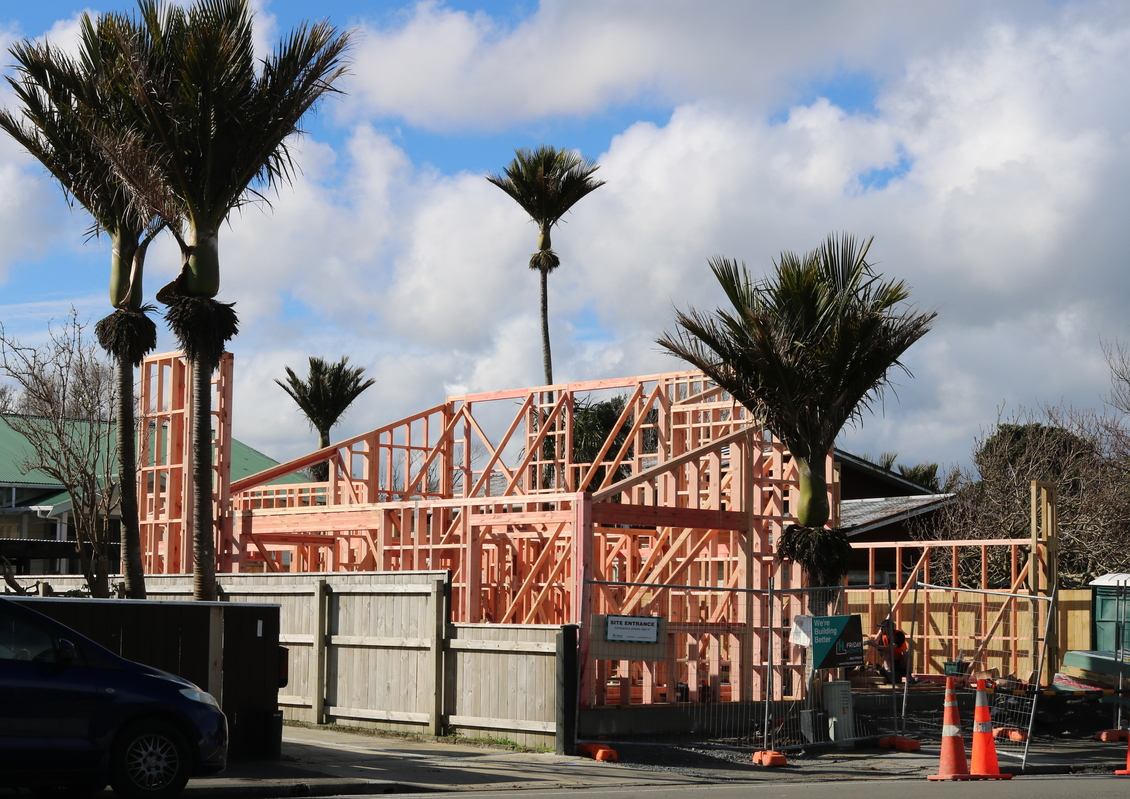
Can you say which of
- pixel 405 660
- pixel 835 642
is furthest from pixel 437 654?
pixel 835 642

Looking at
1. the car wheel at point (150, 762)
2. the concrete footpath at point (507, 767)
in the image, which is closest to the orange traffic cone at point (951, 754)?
the concrete footpath at point (507, 767)

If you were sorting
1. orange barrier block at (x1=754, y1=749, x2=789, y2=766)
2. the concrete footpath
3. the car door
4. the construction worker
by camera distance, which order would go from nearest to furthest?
the car door → the concrete footpath → orange barrier block at (x1=754, y1=749, x2=789, y2=766) → the construction worker

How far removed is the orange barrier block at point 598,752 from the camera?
13.8m

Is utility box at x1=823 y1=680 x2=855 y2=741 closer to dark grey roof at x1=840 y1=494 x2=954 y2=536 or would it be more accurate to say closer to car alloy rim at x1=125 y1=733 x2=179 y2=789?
car alloy rim at x1=125 y1=733 x2=179 y2=789

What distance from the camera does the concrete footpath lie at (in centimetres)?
1117

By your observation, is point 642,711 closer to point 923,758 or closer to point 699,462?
point 923,758

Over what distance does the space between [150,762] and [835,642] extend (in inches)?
332

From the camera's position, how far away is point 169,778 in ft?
32.1

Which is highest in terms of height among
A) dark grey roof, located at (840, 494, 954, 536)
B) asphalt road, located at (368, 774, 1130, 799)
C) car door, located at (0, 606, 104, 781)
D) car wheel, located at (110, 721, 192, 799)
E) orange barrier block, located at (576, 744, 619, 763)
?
dark grey roof, located at (840, 494, 954, 536)

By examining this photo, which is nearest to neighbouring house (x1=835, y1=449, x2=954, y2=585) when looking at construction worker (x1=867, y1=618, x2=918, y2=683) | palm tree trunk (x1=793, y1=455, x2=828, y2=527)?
construction worker (x1=867, y1=618, x2=918, y2=683)

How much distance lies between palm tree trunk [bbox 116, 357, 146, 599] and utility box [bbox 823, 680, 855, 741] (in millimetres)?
8737

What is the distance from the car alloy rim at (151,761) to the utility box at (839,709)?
28.4 ft

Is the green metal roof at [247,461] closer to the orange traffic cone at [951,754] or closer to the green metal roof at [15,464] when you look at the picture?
the green metal roof at [15,464]

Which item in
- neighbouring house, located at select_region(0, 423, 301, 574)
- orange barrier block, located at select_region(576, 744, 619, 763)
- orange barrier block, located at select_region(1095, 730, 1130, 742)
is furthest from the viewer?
neighbouring house, located at select_region(0, 423, 301, 574)
